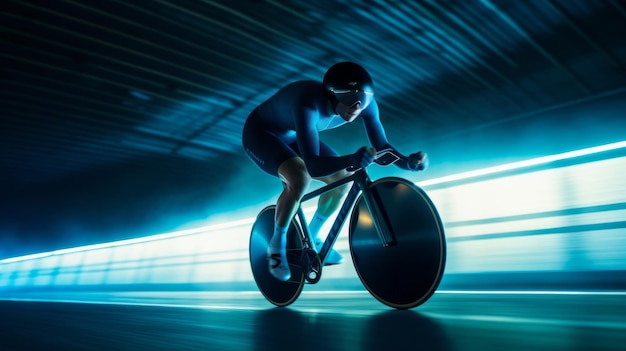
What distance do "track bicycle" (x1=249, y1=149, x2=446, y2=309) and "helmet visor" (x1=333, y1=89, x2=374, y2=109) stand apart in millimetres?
332

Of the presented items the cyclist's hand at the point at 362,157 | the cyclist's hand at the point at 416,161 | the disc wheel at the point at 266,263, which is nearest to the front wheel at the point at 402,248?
the cyclist's hand at the point at 416,161

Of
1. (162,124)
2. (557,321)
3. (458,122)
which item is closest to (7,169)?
(162,124)

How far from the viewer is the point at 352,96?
2568 mm

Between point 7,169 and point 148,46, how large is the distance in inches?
360

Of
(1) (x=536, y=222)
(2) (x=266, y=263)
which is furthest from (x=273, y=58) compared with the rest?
(1) (x=536, y=222)

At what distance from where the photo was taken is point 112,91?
7.58 m

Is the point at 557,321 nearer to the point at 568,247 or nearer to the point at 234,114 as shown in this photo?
the point at 568,247

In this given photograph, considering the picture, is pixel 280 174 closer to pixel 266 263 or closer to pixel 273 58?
pixel 266 263

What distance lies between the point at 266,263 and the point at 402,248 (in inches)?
59.4

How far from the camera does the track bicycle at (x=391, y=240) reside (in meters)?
2.43

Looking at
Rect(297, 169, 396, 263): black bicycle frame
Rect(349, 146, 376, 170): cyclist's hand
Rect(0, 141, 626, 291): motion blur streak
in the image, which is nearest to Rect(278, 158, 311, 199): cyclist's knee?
Rect(297, 169, 396, 263): black bicycle frame

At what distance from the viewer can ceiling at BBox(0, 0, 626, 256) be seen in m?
5.48

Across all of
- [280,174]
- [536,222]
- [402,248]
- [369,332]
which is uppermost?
[536,222]

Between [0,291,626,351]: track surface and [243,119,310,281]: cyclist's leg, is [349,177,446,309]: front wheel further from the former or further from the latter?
[243,119,310,281]: cyclist's leg
